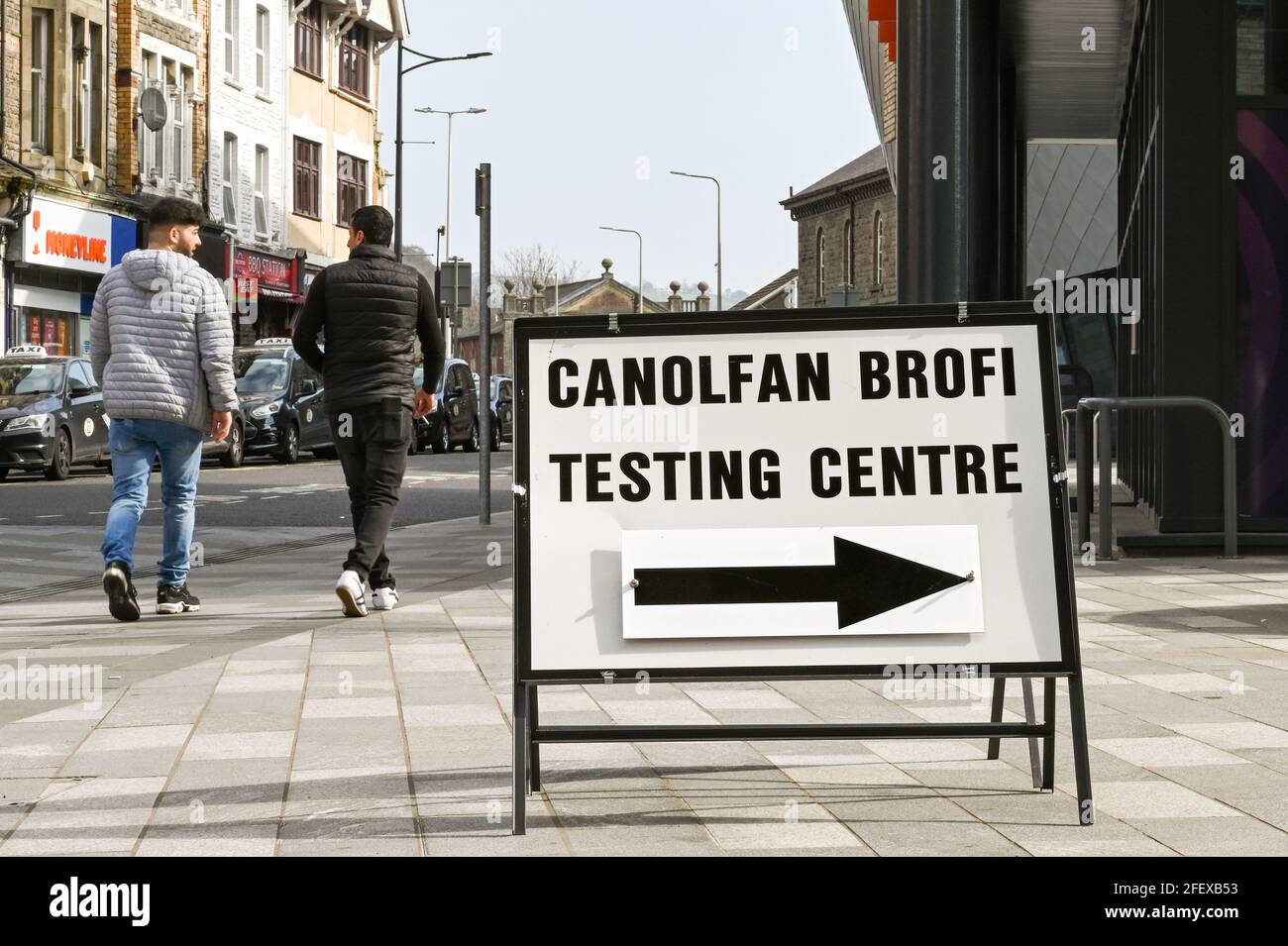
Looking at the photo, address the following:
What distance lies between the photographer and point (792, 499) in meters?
4.79

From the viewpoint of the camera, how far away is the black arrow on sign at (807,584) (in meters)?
4.67

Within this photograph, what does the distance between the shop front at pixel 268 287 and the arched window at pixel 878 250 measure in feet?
95.7

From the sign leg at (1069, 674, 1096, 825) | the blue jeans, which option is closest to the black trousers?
the blue jeans

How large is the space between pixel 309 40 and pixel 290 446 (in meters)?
23.0

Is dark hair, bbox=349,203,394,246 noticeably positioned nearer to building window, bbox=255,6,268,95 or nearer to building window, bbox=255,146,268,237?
building window, bbox=255,146,268,237

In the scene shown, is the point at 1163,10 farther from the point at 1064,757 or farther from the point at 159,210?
the point at 1064,757

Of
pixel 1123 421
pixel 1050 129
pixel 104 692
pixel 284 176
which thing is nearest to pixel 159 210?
pixel 104 692

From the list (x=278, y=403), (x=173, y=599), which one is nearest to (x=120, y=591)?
(x=173, y=599)

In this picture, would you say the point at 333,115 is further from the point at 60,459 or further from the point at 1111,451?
the point at 1111,451

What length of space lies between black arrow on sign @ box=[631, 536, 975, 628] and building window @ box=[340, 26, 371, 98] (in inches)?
1988

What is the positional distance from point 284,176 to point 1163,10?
124 ft

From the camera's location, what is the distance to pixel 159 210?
9.52m

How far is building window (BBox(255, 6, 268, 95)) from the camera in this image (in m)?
46.2

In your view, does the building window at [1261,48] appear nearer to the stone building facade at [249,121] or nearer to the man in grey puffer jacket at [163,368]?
the man in grey puffer jacket at [163,368]
